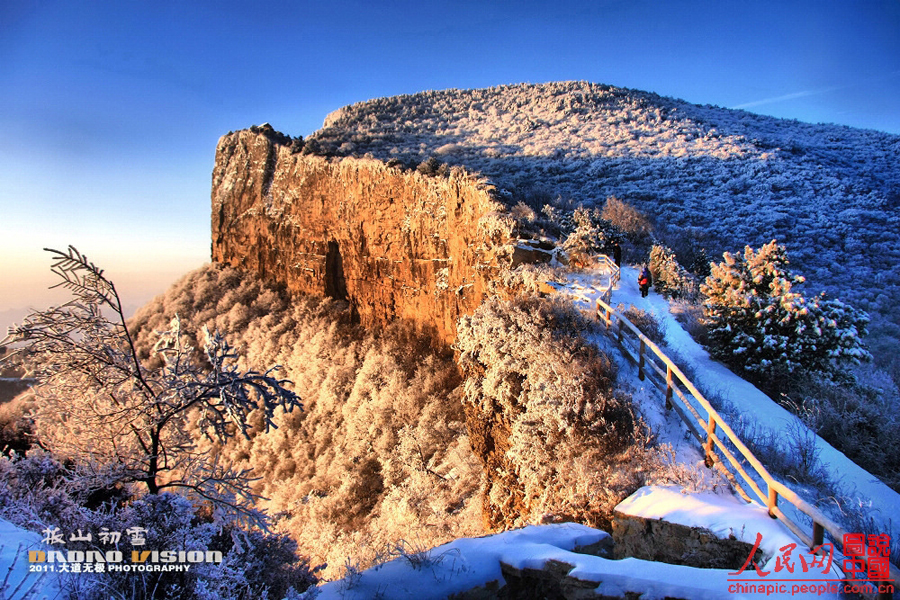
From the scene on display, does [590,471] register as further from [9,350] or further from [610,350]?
[9,350]

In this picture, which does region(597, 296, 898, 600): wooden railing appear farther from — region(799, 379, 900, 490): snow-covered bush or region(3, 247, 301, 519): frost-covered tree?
region(3, 247, 301, 519): frost-covered tree

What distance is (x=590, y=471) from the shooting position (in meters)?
6.16

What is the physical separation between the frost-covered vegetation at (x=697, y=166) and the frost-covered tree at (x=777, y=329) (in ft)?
13.1

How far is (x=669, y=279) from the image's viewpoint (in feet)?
46.4

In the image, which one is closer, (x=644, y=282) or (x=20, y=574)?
(x=20, y=574)

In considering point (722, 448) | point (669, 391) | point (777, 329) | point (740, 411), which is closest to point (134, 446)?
point (722, 448)

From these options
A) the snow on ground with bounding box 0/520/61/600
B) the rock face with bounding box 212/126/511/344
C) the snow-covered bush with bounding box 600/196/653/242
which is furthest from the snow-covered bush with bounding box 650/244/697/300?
the snow on ground with bounding box 0/520/61/600

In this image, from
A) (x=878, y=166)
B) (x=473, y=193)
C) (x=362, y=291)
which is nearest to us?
(x=473, y=193)

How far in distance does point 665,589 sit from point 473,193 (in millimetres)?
13875

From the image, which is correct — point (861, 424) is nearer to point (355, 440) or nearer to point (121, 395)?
point (121, 395)

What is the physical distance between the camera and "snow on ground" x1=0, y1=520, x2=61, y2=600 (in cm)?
262

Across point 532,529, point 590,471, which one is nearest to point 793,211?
point 590,471

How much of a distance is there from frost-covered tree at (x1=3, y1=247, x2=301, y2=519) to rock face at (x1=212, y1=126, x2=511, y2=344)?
34.2ft

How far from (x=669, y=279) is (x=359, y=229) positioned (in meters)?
13.7
